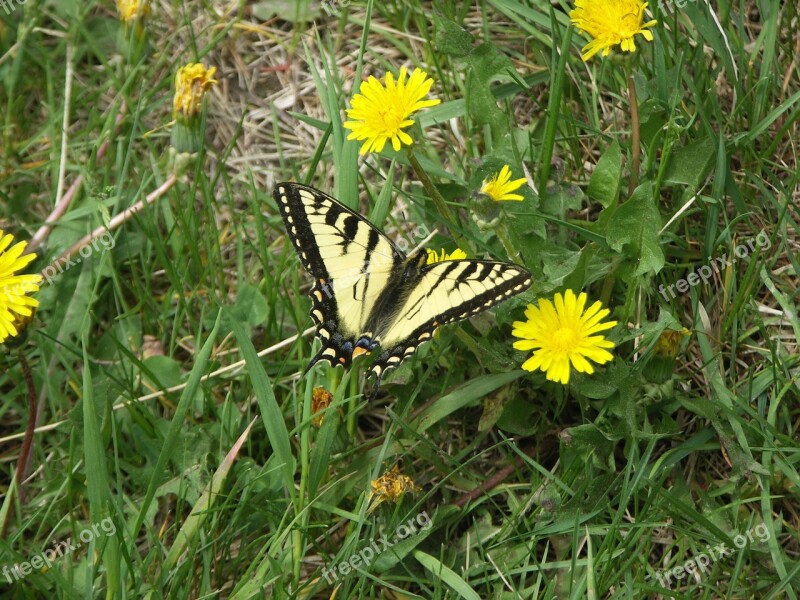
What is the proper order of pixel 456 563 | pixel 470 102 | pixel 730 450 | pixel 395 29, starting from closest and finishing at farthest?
pixel 730 450 → pixel 456 563 → pixel 470 102 → pixel 395 29

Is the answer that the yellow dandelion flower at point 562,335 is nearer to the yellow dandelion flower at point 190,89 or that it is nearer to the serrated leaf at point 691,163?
the serrated leaf at point 691,163

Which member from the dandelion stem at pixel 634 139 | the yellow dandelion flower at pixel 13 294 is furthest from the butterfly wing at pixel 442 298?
the yellow dandelion flower at pixel 13 294

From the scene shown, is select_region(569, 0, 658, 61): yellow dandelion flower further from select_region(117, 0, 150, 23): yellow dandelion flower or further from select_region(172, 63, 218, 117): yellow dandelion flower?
select_region(117, 0, 150, 23): yellow dandelion flower

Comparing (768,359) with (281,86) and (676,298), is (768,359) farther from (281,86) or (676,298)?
(281,86)

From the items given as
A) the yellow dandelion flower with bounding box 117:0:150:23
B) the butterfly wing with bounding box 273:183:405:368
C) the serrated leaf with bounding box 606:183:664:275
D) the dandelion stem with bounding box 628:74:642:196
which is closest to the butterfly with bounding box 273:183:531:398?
the butterfly wing with bounding box 273:183:405:368

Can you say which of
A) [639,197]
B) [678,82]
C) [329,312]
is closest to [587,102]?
[678,82]

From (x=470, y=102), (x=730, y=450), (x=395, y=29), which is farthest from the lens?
(x=395, y=29)

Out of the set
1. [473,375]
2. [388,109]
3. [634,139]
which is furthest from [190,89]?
[634,139]

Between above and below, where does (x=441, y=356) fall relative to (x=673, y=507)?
above
